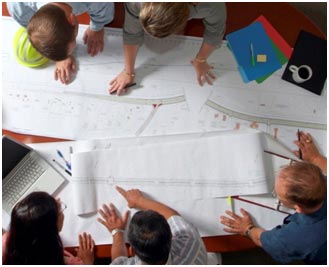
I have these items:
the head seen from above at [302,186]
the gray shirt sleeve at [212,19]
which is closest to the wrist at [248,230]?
the head seen from above at [302,186]

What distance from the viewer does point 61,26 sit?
1.05 meters

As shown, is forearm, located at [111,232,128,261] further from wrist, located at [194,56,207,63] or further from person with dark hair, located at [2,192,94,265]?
wrist, located at [194,56,207,63]

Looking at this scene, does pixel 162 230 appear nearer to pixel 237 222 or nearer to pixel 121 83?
pixel 237 222

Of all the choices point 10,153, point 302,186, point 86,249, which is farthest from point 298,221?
point 10,153

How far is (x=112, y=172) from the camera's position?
3.83ft

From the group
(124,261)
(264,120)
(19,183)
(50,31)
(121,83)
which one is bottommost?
(124,261)

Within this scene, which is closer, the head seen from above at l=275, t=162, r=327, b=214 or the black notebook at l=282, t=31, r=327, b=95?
the head seen from above at l=275, t=162, r=327, b=214

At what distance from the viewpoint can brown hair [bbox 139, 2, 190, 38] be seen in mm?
1026

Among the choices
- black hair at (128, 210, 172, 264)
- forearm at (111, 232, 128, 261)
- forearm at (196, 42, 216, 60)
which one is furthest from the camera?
forearm at (196, 42, 216, 60)

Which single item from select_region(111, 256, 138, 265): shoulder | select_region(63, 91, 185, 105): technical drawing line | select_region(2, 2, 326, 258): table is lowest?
select_region(111, 256, 138, 265): shoulder

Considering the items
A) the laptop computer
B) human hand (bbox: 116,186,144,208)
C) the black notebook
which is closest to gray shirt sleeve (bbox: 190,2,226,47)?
the black notebook

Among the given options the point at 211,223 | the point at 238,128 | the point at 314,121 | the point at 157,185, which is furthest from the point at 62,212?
the point at 314,121

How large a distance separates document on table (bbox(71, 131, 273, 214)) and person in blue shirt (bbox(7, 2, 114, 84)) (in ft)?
0.90

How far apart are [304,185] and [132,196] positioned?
1.53ft
